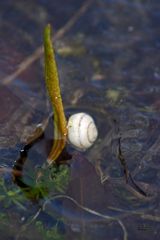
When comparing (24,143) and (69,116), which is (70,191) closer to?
(24,143)

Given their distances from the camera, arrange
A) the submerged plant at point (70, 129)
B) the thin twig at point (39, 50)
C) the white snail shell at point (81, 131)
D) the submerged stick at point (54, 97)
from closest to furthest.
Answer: the submerged stick at point (54, 97) < the submerged plant at point (70, 129) < the white snail shell at point (81, 131) < the thin twig at point (39, 50)

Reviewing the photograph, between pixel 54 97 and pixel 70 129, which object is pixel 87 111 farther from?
pixel 54 97

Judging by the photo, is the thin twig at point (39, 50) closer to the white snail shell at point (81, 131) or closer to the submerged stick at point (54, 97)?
the white snail shell at point (81, 131)

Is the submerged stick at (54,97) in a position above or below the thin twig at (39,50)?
below

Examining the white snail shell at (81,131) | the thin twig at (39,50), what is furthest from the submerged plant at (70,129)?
the thin twig at (39,50)

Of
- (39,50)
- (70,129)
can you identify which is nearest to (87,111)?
(70,129)
